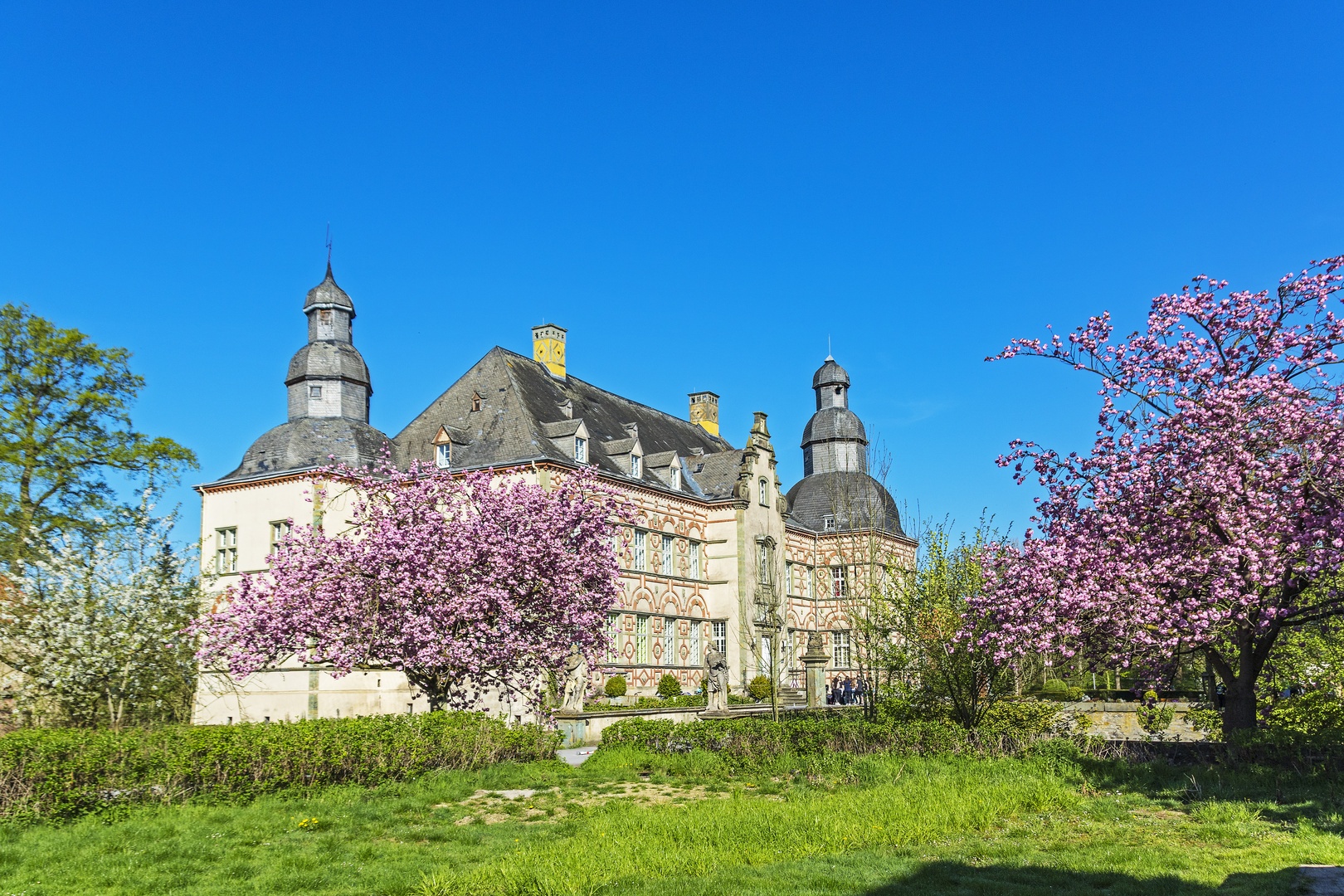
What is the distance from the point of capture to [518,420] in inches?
1542

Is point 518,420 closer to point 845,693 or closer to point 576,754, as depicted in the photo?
point 845,693

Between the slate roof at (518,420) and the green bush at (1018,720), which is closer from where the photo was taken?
the green bush at (1018,720)

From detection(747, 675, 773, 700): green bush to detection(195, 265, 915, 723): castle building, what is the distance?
1119 millimetres

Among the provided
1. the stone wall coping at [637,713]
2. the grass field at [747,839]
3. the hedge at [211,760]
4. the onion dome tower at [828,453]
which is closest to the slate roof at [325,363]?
the stone wall coping at [637,713]

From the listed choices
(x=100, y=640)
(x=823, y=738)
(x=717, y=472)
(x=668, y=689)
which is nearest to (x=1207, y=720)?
(x=823, y=738)

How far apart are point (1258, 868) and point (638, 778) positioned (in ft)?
30.7

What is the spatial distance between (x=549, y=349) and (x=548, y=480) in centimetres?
1056

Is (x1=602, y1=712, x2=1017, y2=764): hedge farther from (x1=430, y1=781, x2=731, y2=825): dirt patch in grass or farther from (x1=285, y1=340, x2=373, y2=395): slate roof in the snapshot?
(x1=285, y1=340, x2=373, y2=395): slate roof

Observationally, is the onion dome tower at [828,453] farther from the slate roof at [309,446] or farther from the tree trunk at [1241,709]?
the tree trunk at [1241,709]

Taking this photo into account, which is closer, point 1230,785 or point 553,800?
point 1230,785

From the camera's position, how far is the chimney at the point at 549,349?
46094 mm

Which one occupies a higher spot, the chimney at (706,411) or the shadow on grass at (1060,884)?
the chimney at (706,411)

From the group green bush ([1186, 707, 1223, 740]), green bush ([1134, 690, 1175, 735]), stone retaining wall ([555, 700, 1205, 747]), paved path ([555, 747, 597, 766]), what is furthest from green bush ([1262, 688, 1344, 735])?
paved path ([555, 747, 597, 766])

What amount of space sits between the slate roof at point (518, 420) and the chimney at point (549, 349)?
49 centimetres
